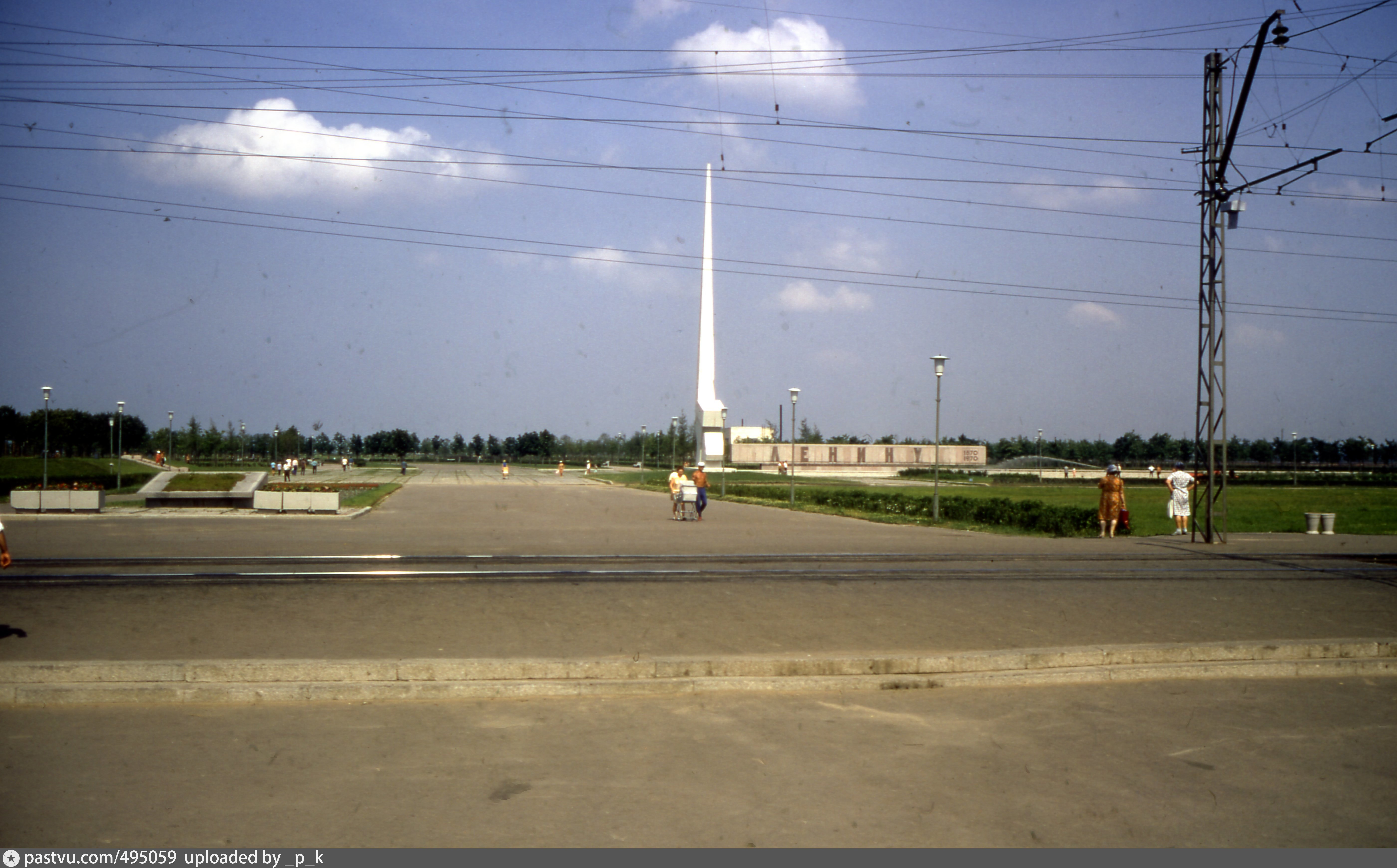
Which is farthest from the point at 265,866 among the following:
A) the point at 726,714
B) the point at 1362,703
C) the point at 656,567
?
the point at 656,567

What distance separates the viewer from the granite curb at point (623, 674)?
22.9ft

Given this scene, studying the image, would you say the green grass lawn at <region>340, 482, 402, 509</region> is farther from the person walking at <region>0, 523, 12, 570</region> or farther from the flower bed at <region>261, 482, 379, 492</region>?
the person walking at <region>0, 523, 12, 570</region>

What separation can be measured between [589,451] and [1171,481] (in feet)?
418

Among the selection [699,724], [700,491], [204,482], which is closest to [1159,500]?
[700,491]

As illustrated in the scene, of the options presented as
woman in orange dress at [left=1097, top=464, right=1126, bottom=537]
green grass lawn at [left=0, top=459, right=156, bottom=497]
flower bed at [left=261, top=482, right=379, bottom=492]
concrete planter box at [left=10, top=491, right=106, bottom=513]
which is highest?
woman in orange dress at [left=1097, top=464, right=1126, bottom=537]

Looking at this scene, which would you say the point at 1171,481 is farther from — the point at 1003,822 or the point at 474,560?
the point at 1003,822

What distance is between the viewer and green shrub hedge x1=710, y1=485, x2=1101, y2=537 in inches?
957

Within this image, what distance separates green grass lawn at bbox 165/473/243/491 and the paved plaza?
17.0m

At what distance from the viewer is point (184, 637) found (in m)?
8.34

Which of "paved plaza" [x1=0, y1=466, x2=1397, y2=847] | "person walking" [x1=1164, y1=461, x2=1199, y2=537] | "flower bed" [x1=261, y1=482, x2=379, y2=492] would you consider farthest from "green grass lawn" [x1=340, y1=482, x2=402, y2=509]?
"person walking" [x1=1164, y1=461, x2=1199, y2=537]

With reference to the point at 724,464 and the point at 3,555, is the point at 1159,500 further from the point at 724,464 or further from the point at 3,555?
the point at 3,555

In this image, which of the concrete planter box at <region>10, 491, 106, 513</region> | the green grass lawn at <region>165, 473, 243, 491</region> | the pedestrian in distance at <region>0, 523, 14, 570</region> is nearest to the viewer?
the pedestrian in distance at <region>0, 523, 14, 570</region>

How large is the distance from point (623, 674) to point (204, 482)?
89.8 ft

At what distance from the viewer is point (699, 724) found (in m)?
6.53
